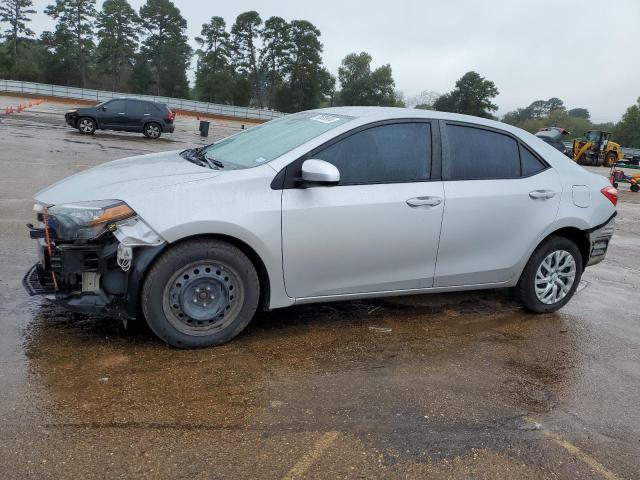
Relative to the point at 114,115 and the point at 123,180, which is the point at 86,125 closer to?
the point at 114,115

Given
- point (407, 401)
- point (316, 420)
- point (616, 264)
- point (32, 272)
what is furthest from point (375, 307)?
point (616, 264)

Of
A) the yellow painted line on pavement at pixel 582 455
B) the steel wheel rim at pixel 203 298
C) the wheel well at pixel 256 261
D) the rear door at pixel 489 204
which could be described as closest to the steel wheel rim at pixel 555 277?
the rear door at pixel 489 204

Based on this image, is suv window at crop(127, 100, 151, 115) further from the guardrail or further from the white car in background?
the guardrail

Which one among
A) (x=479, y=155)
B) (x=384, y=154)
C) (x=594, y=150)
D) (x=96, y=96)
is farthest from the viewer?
(x=96, y=96)

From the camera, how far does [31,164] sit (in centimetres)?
1216

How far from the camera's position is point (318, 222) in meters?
3.84

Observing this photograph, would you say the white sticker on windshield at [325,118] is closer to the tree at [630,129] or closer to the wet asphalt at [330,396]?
the wet asphalt at [330,396]

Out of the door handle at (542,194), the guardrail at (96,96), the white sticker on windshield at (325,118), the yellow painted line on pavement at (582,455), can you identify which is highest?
the guardrail at (96,96)

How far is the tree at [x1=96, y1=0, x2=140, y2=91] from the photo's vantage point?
7600 centimetres

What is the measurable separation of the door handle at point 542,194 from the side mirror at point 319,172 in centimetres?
186

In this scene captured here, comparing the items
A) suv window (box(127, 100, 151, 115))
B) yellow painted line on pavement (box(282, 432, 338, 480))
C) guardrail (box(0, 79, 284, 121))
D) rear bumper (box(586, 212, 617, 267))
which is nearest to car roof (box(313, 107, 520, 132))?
rear bumper (box(586, 212, 617, 267))

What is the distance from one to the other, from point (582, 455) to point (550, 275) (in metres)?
2.32

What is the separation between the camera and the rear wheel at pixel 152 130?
77.1 ft

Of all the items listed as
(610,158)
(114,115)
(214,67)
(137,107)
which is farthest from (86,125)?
(214,67)
